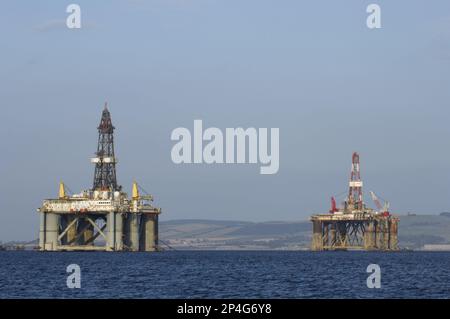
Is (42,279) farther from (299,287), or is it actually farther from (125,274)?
(299,287)
